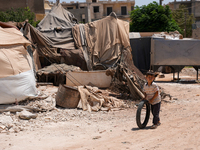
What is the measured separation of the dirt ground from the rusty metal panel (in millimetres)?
5829

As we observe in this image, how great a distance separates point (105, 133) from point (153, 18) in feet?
82.8

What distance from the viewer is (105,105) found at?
7.48 m

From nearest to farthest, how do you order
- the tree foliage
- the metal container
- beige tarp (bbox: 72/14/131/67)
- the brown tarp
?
the metal container → the brown tarp → beige tarp (bbox: 72/14/131/67) → the tree foliage

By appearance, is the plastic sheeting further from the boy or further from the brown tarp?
the brown tarp

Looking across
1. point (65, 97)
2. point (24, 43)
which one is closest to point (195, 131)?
point (65, 97)

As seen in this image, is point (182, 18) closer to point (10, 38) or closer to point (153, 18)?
point (153, 18)

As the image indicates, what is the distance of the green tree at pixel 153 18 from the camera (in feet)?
92.8

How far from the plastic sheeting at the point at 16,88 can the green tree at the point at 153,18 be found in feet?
77.5

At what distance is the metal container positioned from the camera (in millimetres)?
7184

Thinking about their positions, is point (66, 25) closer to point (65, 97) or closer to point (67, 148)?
point (65, 97)

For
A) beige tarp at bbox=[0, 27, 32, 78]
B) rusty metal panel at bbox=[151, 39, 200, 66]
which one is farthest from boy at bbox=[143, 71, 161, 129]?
rusty metal panel at bbox=[151, 39, 200, 66]

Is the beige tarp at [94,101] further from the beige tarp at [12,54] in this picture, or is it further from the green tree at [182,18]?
the green tree at [182,18]

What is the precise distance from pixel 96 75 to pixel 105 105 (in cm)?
212

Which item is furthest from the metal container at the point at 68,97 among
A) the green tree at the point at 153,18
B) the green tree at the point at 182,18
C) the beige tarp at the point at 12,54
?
the green tree at the point at 182,18
